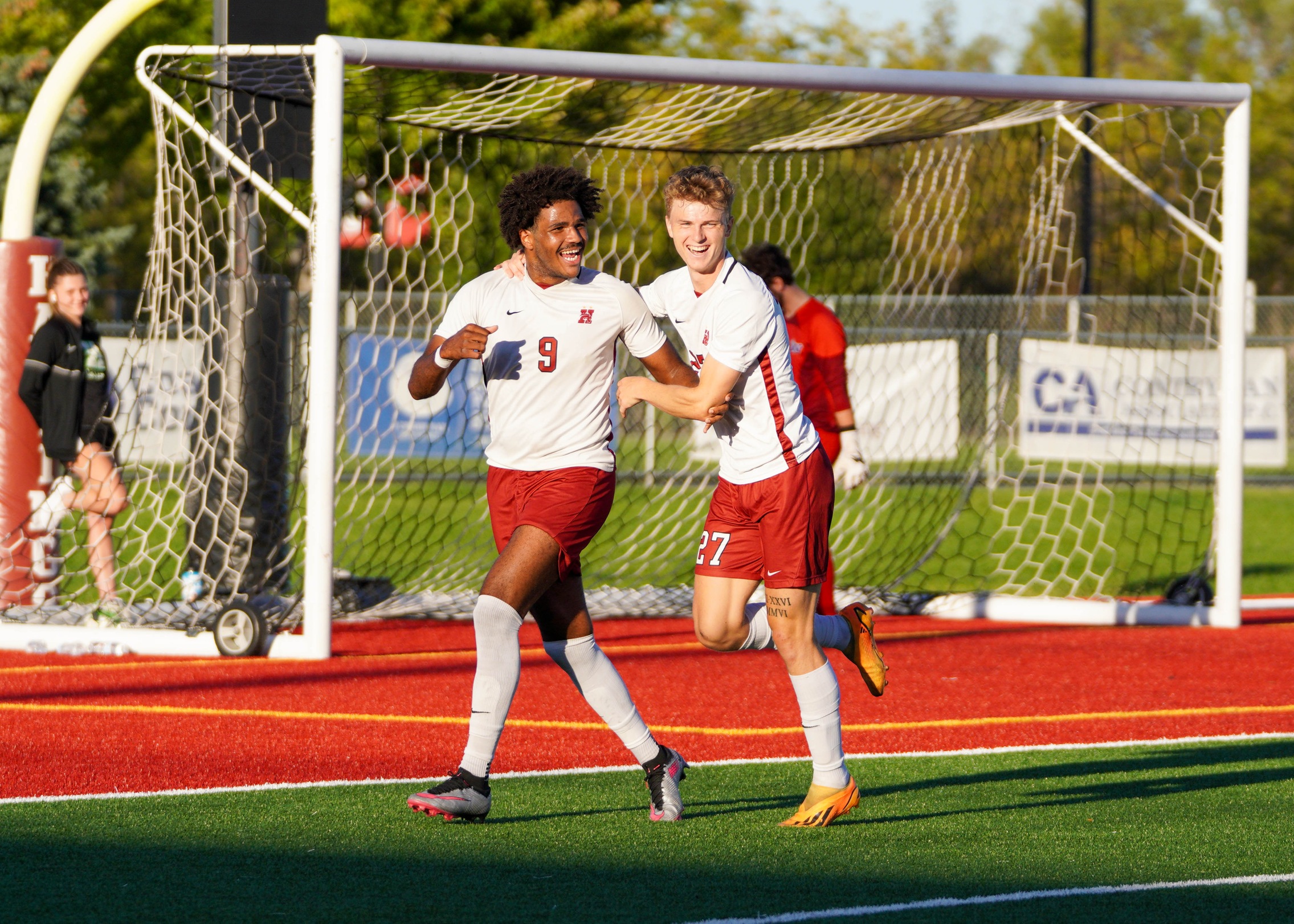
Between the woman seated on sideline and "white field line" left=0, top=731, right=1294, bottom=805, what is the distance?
3.66 m

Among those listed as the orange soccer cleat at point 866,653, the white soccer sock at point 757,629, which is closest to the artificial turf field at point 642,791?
the orange soccer cleat at point 866,653

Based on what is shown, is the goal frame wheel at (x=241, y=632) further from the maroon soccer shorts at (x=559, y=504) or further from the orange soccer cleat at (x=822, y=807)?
the orange soccer cleat at (x=822, y=807)

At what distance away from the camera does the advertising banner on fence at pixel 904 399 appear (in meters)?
15.4

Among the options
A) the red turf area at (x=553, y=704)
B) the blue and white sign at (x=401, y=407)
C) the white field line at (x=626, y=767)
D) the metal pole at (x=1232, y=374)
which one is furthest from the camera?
the blue and white sign at (x=401, y=407)

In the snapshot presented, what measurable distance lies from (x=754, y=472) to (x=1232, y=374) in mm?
5782

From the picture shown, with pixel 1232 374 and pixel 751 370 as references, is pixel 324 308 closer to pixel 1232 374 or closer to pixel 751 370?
pixel 751 370

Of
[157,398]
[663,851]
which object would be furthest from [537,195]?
[157,398]

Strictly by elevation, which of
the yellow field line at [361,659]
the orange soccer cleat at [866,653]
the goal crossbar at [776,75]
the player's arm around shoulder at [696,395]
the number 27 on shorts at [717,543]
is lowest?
the yellow field line at [361,659]

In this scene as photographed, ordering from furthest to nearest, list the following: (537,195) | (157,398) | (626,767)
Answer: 1. (157,398)
2. (626,767)
3. (537,195)

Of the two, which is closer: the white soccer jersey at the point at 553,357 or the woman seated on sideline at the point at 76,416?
the white soccer jersey at the point at 553,357

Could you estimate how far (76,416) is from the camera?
30.3ft

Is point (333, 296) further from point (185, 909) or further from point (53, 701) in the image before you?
point (185, 909)

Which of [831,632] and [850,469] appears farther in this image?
[850,469]

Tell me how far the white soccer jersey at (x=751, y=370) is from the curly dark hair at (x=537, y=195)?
1.58 feet
